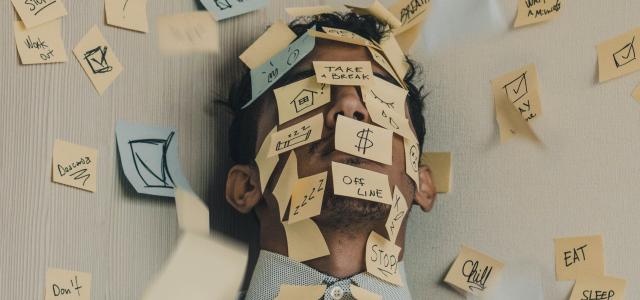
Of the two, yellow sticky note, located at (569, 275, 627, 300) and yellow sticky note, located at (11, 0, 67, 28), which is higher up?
yellow sticky note, located at (11, 0, 67, 28)

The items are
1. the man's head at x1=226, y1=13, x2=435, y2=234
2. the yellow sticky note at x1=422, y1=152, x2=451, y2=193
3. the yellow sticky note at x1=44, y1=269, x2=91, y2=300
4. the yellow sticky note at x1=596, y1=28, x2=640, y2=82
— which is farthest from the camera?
the yellow sticky note at x1=422, y1=152, x2=451, y2=193

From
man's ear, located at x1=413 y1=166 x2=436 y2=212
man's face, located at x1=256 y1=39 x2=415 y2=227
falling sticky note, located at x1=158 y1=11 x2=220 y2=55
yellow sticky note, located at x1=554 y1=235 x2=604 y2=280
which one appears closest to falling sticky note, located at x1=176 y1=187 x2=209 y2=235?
man's face, located at x1=256 y1=39 x2=415 y2=227

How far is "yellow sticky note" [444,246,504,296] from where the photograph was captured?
158 cm

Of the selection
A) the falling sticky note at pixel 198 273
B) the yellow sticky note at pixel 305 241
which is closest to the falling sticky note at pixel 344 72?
the yellow sticky note at pixel 305 241

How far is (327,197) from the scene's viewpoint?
1419 mm

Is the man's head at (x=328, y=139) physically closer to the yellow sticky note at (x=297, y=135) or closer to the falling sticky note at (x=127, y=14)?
the yellow sticky note at (x=297, y=135)

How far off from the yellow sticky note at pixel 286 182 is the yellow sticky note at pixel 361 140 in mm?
78

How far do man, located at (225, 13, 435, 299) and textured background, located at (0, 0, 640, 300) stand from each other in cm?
10

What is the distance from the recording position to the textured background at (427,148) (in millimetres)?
1349

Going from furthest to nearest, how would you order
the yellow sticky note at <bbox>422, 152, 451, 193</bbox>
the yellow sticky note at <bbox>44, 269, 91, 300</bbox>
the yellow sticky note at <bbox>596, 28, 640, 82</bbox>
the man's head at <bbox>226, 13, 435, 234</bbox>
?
1. the yellow sticky note at <bbox>422, 152, 451, 193</bbox>
2. the yellow sticky note at <bbox>596, 28, 640, 82</bbox>
3. the man's head at <bbox>226, 13, 435, 234</bbox>
4. the yellow sticky note at <bbox>44, 269, 91, 300</bbox>

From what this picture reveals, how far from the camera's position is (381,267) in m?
1.46

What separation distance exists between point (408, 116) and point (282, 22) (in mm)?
263

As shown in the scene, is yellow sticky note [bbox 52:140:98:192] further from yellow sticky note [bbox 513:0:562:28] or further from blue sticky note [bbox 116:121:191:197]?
yellow sticky note [bbox 513:0:562:28]

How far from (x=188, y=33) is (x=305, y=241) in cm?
41
